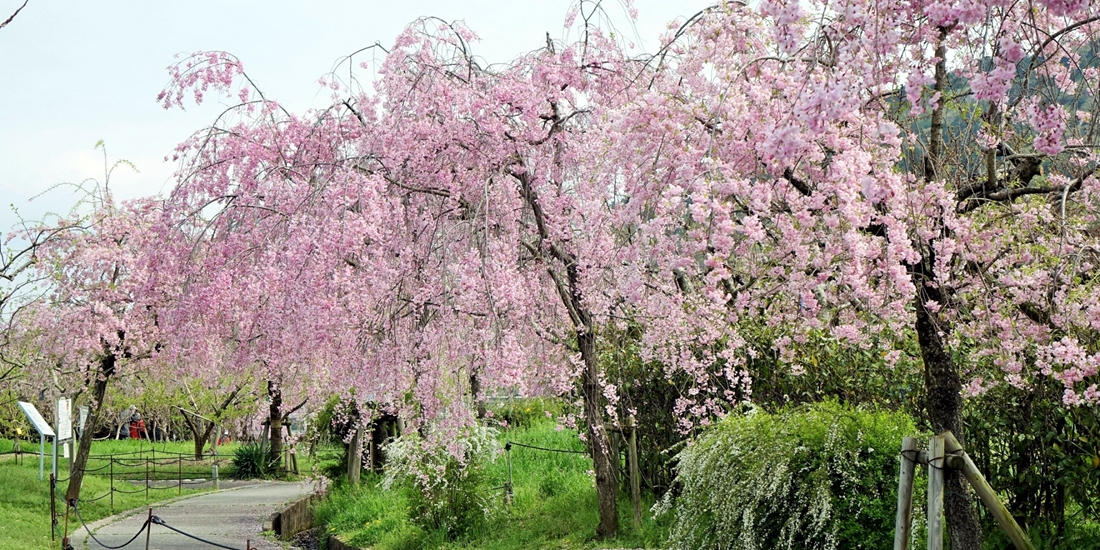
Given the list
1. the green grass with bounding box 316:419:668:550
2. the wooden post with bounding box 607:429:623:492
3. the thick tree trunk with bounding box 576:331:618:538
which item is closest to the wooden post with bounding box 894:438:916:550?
the green grass with bounding box 316:419:668:550

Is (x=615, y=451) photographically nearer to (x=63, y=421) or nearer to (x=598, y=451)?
(x=598, y=451)

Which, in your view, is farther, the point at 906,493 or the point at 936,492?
the point at 906,493

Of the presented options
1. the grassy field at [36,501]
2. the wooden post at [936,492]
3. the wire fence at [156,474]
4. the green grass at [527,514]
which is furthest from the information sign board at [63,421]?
the wooden post at [936,492]

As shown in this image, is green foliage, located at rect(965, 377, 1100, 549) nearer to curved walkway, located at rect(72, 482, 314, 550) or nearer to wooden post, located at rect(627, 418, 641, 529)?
wooden post, located at rect(627, 418, 641, 529)

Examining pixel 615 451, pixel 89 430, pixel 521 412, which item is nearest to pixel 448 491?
pixel 615 451

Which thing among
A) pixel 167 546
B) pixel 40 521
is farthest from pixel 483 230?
pixel 40 521

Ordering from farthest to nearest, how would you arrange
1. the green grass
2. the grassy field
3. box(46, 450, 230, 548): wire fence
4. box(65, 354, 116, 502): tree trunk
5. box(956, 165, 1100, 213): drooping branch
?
box(46, 450, 230, 548): wire fence < box(65, 354, 116, 502): tree trunk < the grassy field < the green grass < box(956, 165, 1100, 213): drooping branch

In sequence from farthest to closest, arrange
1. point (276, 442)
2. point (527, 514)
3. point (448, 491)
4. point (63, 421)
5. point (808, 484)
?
point (276, 442), point (63, 421), point (527, 514), point (448, 491), point (808, 484)

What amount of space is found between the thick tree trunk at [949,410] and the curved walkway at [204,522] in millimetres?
7420

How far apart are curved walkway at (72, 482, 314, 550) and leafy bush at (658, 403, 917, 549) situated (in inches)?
242

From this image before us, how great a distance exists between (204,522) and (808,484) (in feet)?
34.5

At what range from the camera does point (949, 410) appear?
4.96 meters

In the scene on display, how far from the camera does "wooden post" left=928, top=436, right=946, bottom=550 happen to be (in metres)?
4.21

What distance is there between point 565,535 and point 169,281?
483cm
